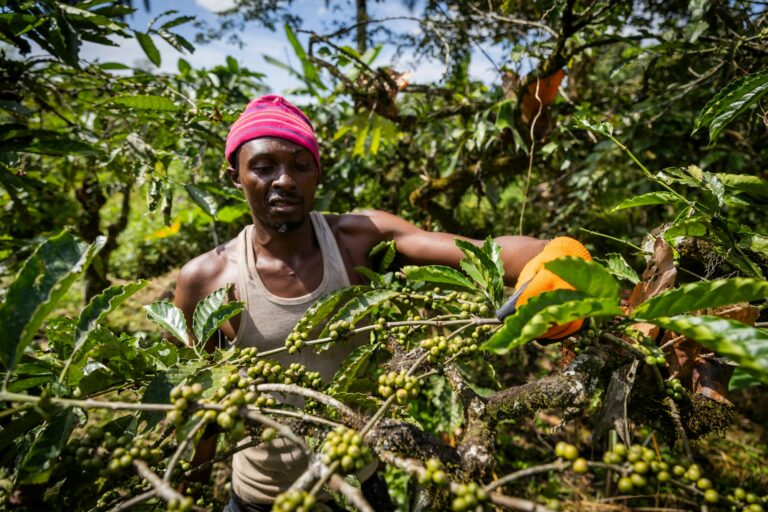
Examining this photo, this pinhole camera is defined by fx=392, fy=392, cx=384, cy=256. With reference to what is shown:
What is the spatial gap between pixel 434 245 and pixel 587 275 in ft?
3.38

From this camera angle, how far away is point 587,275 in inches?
25.8

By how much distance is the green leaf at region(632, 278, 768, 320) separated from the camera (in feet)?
1.98

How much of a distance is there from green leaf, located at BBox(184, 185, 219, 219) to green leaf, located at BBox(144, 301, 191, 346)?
820 mm

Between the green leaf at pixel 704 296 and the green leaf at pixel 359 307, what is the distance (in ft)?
2.12

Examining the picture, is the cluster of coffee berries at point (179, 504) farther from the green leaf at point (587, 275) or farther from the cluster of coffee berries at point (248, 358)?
the green leaf at point (587, 275)

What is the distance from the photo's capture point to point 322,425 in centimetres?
77

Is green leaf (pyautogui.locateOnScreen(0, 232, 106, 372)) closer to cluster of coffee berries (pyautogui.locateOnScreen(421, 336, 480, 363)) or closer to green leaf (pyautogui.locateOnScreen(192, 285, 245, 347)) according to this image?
green leaf (pyautogui.locateOnScreen(192, 285, 245, 347))

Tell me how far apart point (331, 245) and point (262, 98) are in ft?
2.52

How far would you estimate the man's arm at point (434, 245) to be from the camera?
1438 mm

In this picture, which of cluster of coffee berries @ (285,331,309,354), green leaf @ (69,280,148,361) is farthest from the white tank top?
green leaf @ (69,280,148,361)

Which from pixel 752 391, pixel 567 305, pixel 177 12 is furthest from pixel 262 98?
pixel 752 391

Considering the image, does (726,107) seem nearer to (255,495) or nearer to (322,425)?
(322,425)

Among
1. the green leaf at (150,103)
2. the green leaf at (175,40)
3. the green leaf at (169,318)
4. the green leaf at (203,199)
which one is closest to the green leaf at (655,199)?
the green leaf at (169,318)

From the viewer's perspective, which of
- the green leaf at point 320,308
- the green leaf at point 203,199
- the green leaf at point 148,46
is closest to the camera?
the green leaf at point 320,308
